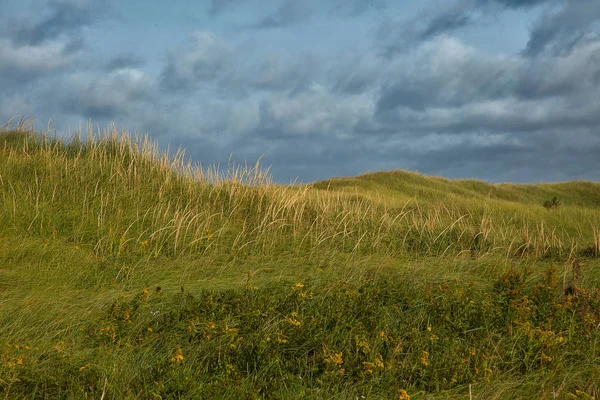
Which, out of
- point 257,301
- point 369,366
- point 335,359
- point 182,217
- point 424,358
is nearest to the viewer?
point 335,359

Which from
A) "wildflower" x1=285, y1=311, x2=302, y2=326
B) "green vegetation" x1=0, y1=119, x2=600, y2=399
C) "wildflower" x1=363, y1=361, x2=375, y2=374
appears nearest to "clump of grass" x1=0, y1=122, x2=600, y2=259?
"green vegetation" x1=0, y1=119, x2=600, y2=399

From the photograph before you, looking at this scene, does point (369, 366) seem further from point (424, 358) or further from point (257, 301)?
point (257, 301)

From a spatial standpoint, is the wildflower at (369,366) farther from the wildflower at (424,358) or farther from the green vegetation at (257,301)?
the wildflower at (424,358)

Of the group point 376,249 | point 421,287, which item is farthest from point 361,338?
point 376,249

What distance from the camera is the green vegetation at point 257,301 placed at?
4.13m

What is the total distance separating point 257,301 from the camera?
5527mm

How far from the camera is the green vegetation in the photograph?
4133 mm

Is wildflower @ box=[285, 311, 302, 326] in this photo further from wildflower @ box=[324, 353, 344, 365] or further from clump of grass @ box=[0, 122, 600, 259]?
clump of grass @ box=[0, 122, 600, 259]

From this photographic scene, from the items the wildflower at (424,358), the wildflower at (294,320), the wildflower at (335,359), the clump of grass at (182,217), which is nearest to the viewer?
the wildflower at (335,359)

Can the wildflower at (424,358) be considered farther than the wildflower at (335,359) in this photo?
Yes

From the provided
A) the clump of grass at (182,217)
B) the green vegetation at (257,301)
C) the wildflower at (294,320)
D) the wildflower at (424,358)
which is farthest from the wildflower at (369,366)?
the clump of grass at (182,217)

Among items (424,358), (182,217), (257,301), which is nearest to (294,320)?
(257,301)

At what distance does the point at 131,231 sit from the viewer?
8742 mm

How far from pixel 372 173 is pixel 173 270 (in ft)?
59.2
